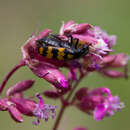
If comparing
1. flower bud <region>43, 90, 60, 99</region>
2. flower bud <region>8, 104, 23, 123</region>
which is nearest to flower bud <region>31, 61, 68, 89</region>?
flower bud <region>8, 104, 23, 123</region>

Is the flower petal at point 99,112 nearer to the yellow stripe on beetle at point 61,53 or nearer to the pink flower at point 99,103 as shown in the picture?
the pink flower at point 99,103

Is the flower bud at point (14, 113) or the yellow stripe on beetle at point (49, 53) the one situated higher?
the yellow stripe on beetle at point (49, 53)

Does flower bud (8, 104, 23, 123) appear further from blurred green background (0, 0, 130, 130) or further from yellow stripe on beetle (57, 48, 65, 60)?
blurred green background (0, 0, 130, 130)

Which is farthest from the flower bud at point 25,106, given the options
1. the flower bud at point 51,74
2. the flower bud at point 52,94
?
the flower bud at point 52,94

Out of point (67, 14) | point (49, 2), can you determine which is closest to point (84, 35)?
point (67, 14)

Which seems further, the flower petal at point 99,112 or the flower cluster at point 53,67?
the flower petal at point 99,112

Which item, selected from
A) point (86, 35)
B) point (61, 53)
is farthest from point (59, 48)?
point (86, 35)
